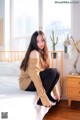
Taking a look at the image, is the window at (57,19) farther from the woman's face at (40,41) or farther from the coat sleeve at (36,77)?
the coat sleeve at (36,77)

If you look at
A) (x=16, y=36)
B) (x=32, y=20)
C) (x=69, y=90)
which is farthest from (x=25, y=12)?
(x=69, y=90)

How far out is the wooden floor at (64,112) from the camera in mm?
2900

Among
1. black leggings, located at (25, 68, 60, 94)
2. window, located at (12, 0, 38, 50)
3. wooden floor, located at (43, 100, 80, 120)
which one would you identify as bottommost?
wooden floor, located at (43, 100, 80, 120)

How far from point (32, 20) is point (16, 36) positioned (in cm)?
44

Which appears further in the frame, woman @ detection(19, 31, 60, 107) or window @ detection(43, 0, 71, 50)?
window @ detection(43, 0, 71, 50)

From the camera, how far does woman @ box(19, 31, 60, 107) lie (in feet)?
7.83

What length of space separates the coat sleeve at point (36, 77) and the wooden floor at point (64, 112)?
2.03 ft

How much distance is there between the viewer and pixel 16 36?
4.53 m

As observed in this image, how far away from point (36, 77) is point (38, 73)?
0.05m

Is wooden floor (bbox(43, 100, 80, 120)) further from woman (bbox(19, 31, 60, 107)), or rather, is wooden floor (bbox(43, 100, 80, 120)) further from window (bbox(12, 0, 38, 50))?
window (bbox(12, 0, 38, 50))

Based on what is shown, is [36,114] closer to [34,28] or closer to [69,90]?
[69,90]

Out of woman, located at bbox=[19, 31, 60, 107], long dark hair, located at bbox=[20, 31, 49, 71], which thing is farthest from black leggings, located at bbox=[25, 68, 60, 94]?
long dark hair, located at bbox=[20, 31, 49, 71]

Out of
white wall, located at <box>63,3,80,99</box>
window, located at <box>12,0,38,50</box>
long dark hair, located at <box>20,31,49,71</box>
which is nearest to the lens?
long dark hair, located at <box>20,31,49,71</box>

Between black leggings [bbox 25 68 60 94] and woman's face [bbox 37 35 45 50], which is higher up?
woman's face [bbox 37 35 45 50]
